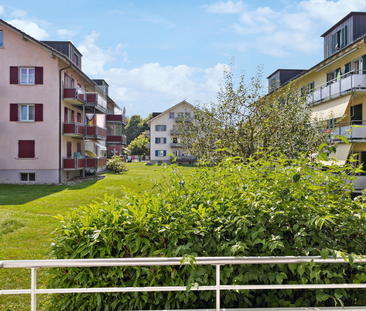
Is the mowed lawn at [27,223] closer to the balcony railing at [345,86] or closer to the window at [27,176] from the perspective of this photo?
the window at [27,176]

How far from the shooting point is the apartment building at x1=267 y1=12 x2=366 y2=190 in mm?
Answer: 18984

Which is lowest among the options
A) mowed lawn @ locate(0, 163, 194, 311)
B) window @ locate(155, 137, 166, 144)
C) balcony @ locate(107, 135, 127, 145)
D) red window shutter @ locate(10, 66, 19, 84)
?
mowed lawn @ locate(0, 163, 194, 311)

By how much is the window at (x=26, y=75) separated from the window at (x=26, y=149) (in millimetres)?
5028

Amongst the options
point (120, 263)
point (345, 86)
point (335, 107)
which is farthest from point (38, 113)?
point (120, 263)

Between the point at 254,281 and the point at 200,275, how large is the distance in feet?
2.23

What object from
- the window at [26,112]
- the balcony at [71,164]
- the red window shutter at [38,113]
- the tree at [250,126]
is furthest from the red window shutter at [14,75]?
the tree at [250,126]

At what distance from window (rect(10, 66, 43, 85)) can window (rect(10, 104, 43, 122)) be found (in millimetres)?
1975

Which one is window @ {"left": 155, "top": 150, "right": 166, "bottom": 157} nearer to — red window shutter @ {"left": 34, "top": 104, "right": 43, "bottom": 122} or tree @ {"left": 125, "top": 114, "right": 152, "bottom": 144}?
red window shutter @ {"left": 34, "top": 104, "right": 43, "bottom": 122}

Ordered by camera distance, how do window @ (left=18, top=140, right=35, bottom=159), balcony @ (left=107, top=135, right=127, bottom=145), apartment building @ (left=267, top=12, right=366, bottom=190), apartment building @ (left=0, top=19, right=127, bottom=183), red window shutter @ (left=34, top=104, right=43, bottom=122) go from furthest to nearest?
balcony @ (left=107, top=135, right=127, bottom=145)
red window shutter @ (left=34, top=104, right=43, bottom=122)
window @ (left=18, top=140, right=35, bottom=159)
apartment building @ (left=0, top=19, right=127, bottom=183)
apartment building @ (left=267, top=12, right=366, bottom=190)

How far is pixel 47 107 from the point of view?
23750 mm

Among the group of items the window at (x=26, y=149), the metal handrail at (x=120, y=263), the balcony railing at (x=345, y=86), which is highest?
the balcony railing at (x=345, y=86)

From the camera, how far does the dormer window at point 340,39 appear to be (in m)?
22.9

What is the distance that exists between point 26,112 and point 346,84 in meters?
25.4

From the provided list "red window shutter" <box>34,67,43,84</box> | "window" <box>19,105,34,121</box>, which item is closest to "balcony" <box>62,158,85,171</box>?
"window" <box>19,105,34,121</box>
